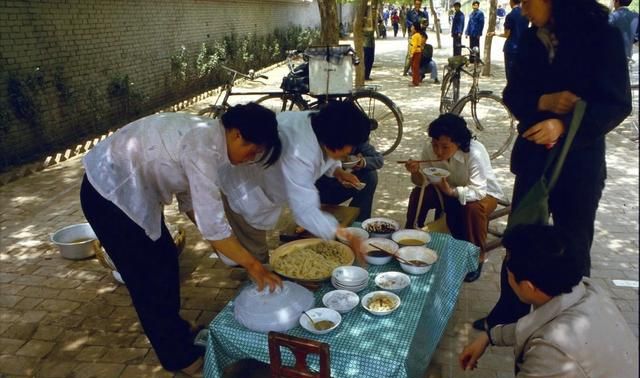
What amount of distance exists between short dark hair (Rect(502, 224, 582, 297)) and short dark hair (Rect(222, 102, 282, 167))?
1.20m

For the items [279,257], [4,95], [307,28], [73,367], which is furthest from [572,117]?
[307,28]

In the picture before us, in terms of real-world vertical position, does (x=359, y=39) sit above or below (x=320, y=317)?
above

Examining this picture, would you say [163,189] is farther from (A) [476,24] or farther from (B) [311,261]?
(A) [476,24]

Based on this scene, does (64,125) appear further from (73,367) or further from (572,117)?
(572,117)

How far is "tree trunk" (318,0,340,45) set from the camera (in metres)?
8.90

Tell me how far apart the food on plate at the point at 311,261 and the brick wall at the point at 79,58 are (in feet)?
18.6

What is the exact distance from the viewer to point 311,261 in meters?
2.83

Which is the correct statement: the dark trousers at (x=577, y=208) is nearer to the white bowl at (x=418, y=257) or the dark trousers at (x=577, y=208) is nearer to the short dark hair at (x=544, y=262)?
the short dark hair at (x=544, y=262)

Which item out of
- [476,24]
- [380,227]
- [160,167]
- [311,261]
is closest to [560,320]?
[311,261]

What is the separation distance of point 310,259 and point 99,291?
2144 millimetres

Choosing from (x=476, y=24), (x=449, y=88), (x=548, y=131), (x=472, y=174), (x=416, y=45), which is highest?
(x=476, y=24)

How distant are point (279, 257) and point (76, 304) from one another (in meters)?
1.97

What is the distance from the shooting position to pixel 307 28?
2394 centimetres

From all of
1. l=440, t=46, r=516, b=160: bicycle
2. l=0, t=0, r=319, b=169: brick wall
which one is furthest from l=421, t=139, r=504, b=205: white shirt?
l=0, t=0, r=319, b=169: brick wall
